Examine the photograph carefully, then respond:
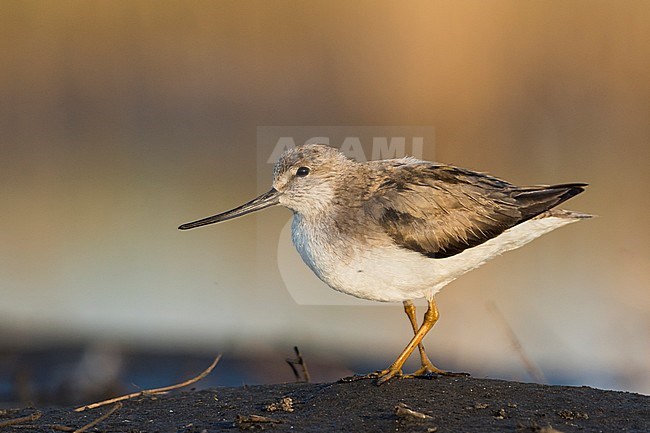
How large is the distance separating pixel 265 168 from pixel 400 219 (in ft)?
15.0

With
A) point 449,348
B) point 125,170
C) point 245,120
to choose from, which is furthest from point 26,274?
point 449,348

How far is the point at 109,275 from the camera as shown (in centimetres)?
910

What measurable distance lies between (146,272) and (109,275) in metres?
0.36

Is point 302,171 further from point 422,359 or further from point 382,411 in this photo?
point 382,411

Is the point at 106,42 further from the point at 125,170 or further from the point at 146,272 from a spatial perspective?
the point at 146,272

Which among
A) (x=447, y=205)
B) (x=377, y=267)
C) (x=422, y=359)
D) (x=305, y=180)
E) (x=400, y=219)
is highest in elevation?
(x=305, y=180)

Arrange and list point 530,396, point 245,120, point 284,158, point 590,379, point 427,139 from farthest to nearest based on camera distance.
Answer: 1. point 245,120
2. point 427,139
3. point 590,379
4. point 284,158
5. point 530,396

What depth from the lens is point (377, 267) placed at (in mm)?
5453

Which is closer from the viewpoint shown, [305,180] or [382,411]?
[382,411]

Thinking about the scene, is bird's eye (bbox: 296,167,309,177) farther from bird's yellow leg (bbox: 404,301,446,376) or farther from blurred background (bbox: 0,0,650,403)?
blurred background (bbox: 0,0,650,403)

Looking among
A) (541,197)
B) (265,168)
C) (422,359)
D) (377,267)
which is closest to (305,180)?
(377,267)

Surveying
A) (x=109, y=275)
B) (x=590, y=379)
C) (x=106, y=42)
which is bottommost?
(x=590, y=379)

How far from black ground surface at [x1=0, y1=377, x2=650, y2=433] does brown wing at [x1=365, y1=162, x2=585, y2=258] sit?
2.81ft

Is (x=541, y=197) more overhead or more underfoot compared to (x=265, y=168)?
more underfoot
